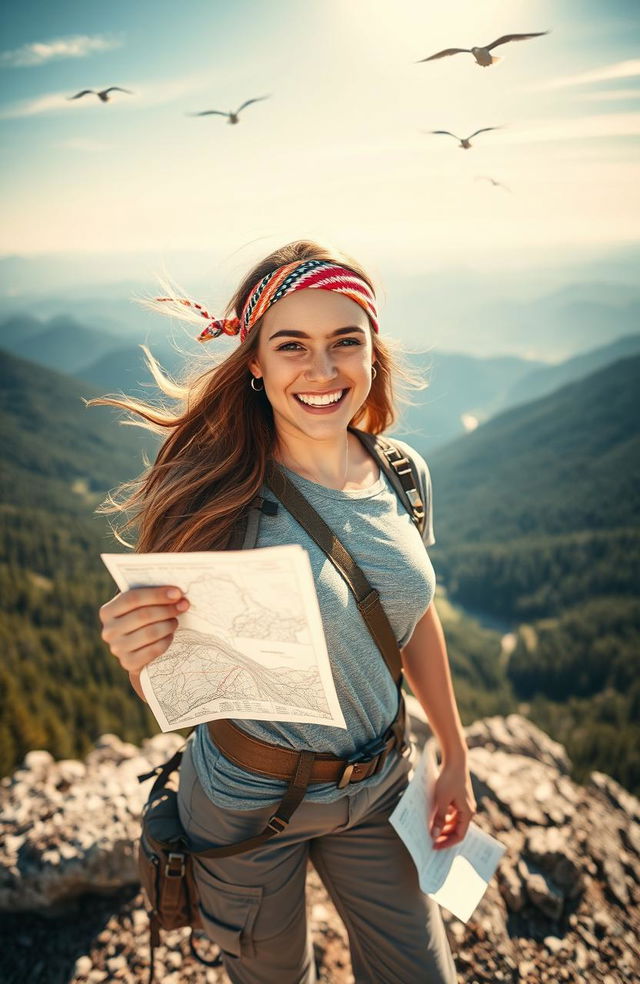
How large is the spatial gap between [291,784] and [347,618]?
0.90 m

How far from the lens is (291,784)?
2658 millimetres

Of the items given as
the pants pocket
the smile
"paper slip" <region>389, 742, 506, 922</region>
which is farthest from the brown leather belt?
the smile

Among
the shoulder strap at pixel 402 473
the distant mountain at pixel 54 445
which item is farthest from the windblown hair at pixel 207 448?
A: the distant mountain at pixel 54 445

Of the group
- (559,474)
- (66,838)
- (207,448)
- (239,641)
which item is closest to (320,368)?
(207,448)

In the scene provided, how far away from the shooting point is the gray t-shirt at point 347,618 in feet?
8.39

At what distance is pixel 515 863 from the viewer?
15.9 ft

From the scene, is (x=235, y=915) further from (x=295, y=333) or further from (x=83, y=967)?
(x=295, y=333)

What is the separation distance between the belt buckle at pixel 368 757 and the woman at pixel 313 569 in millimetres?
50

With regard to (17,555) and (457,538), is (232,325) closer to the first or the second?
(17,555)

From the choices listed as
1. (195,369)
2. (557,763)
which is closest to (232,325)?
(195,369)

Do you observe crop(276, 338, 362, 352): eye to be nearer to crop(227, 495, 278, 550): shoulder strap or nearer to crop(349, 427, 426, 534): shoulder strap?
crop(349, 427, 426, 534): shoulder strap

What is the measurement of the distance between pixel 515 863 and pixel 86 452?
179594mm

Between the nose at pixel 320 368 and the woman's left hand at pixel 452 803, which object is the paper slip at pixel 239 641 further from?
the woman's left hand at pixel 452 803

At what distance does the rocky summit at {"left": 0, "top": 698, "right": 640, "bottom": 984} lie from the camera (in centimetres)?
421
